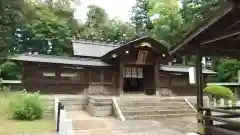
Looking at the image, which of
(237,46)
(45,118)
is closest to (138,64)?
(45,118)

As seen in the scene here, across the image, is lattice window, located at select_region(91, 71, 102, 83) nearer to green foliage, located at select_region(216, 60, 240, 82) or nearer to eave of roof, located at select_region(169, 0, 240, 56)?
eave of roof, located at select_region(169, 0, 240, 56)

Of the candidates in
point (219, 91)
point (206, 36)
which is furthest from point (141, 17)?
point (206, 36)

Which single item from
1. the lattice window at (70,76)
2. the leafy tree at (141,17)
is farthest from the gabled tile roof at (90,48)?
the leafy tree at (141,17)

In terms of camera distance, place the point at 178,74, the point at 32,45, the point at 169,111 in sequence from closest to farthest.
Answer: the point at 169,111 → the point at 178,74 → the point at 32,45

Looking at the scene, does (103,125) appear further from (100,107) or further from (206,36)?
(206,36)

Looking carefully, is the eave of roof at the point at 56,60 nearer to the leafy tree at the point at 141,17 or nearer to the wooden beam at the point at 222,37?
the wooden beam at the point at 222,37

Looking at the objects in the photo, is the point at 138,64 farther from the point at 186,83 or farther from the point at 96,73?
the point at 186,83

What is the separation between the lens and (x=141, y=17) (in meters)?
41.3

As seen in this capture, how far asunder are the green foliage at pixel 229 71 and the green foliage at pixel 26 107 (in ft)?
67.7

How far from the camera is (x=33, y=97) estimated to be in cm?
1079

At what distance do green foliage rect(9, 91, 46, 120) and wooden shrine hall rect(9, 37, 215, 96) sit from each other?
4.58 metres

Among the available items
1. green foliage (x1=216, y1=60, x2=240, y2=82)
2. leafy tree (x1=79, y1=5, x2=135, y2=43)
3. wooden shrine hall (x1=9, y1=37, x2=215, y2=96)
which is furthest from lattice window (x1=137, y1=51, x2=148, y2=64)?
leafy tree (x1=79, y1=5, x2=135, y2=43)

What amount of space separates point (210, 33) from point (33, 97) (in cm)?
834

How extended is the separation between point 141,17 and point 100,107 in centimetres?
3103
